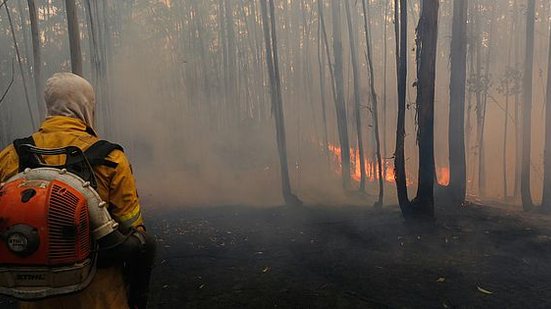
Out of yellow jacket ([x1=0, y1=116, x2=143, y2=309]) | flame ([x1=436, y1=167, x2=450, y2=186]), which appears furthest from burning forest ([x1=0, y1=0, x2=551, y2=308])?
flame ([x1=436, y1=167, x2=450, y2=186])

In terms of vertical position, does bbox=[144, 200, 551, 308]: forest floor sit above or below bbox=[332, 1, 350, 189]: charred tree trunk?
below

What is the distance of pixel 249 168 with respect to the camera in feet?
71.8

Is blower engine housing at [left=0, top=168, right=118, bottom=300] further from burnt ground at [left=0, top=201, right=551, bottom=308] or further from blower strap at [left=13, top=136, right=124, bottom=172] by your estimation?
burnt ground at [left=0, top=201, right=551, bottom=308]

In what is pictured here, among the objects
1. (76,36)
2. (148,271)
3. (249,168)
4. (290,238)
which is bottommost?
(249,168)

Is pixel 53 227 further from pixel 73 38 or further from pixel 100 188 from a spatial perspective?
pixel 73 38

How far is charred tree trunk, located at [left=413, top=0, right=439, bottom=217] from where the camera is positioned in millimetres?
6957

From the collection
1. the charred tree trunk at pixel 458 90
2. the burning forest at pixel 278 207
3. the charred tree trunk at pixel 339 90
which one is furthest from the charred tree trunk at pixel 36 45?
the charred tree trunk at pixel 458 90

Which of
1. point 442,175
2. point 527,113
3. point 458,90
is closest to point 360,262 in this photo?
point 458,90

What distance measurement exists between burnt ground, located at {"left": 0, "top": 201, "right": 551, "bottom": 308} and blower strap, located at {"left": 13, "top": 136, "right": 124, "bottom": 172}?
3.03 m

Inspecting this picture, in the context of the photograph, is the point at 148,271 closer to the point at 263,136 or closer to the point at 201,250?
the point at 201,250

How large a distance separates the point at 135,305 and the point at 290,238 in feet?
18.0

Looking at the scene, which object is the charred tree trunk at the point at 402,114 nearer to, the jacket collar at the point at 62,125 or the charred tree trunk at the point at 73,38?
the charred tree trunk at the point at 73,38

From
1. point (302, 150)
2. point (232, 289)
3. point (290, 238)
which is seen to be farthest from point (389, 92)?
point (232, 289)

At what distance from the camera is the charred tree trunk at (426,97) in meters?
6.96
